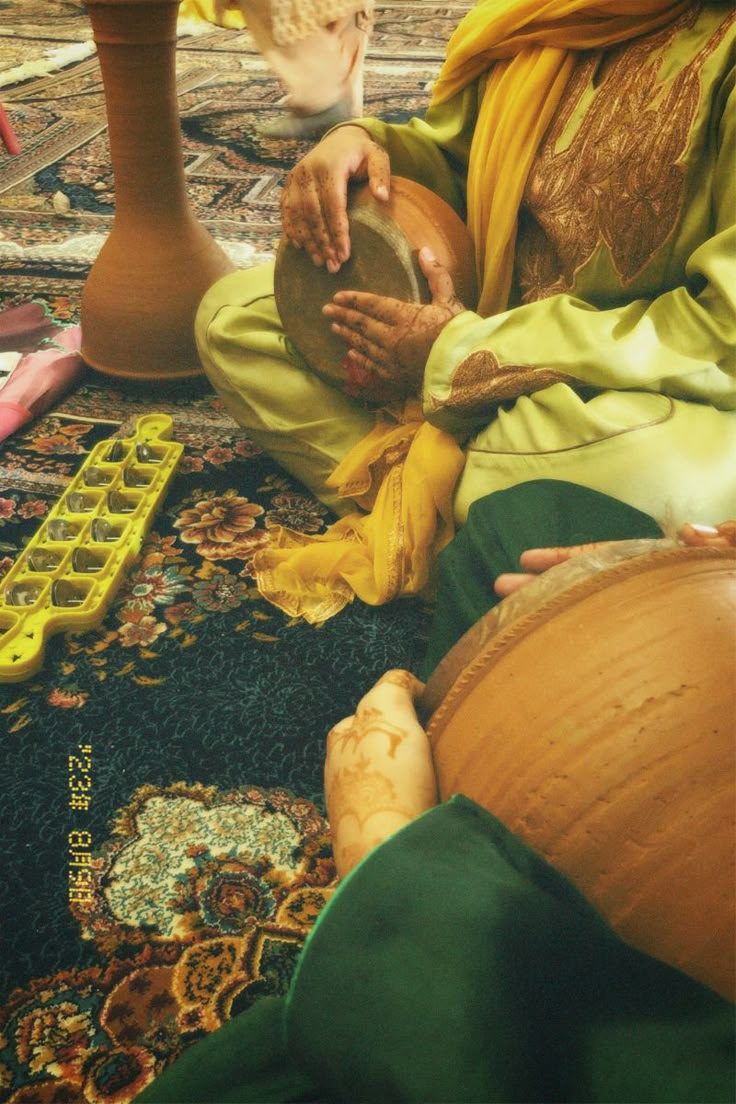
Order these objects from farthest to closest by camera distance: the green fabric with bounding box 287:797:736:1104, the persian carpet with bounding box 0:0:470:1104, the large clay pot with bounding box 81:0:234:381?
the large clay pot with bounding box 81:0:234:381, the persian carpet with bounding box 0:0:470:1104, the green fabric with bounding box 287:797:736:1104

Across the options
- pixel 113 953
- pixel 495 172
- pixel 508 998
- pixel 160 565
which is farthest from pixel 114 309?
pixel 508 998

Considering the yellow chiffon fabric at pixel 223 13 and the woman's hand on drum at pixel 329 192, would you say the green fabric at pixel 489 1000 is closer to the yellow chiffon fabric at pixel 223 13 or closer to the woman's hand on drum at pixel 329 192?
the yellow chiffon fabric at pixel 223 13

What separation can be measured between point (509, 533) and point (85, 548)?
0.78 metres

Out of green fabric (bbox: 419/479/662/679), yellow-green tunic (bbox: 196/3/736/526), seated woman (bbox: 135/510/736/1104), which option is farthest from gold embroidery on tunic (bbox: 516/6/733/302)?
seated woman (bbox: 135/510/736/1104)

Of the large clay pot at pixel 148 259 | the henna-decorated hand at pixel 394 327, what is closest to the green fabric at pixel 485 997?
the henna-decorated hand at pixel 394 327

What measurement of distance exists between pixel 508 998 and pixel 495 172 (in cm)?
132

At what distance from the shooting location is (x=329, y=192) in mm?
1544

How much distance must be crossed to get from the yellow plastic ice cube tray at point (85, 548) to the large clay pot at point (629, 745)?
87 cm

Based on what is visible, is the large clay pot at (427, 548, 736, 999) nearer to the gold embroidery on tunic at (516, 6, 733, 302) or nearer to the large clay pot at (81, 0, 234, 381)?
the gold embroidery on tunic at (516, 6, 733, 302)

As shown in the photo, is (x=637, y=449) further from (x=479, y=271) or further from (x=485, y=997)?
(x=485, y=997)

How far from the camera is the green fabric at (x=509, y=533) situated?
1109 millimetres

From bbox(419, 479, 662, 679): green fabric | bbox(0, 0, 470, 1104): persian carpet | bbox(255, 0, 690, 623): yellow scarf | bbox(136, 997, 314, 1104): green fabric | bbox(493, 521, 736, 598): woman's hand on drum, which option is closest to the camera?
bbox(136, 997, 314, 1104): green fabric

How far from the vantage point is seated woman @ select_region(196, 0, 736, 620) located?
1.28 m

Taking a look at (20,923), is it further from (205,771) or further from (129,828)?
(205,771)
